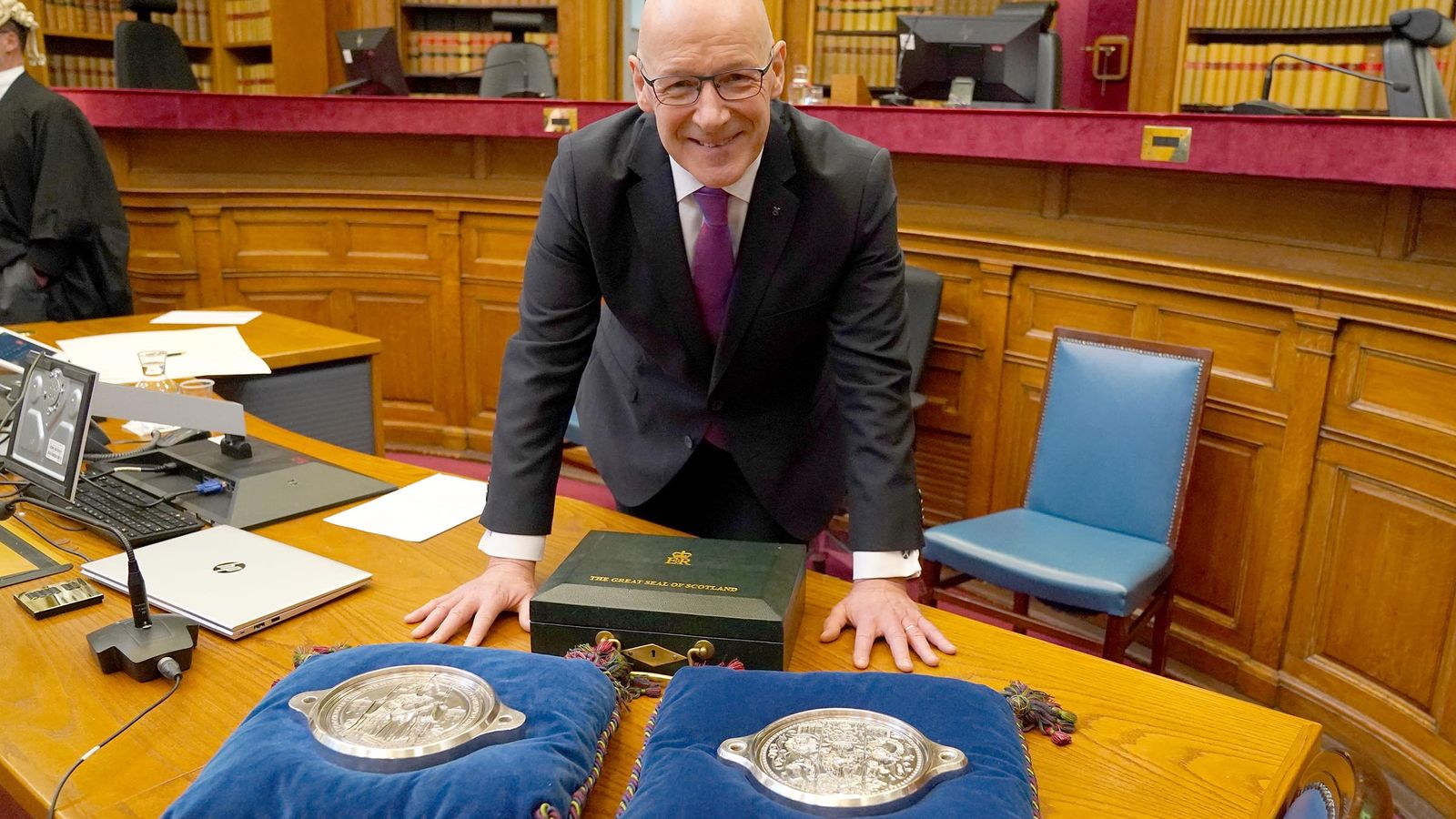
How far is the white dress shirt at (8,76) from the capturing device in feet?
9.98

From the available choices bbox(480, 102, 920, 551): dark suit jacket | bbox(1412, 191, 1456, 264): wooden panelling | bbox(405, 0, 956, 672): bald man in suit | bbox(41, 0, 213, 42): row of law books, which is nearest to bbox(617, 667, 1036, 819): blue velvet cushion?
bbox(405, 0, 956, 672): bald man in suit

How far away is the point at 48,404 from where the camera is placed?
55.4 inches

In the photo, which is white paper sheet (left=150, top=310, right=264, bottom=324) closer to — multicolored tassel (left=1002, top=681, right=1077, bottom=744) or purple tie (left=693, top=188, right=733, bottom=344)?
purple tie (left=693, top=188, right=733, bottom=344)

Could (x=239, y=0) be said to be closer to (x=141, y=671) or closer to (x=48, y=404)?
(x=48, y=404)

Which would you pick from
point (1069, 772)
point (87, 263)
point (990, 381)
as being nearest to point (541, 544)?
point (1069, 772)

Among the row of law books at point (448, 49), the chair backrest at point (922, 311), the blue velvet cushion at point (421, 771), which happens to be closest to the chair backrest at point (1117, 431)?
the chair backrest at point (922, 311)

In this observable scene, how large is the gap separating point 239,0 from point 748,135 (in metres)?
5.83

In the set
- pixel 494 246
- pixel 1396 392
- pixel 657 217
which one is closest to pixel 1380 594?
pixel 1396 392

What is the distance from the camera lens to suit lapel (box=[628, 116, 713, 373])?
1409 millimetres

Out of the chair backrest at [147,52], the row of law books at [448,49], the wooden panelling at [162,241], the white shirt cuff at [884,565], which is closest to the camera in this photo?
the white shirt cuff at [884,565]

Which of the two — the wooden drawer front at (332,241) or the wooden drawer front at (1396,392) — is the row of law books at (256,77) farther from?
the wooden drawer front at (1396,392)

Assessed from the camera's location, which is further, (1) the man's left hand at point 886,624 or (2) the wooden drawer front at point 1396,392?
(2) the wooden drawer front at point 1396,392

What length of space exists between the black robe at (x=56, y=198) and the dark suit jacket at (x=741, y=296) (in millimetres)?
2234

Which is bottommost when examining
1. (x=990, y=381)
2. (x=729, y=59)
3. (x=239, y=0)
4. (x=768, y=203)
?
(x=990, y=381)
